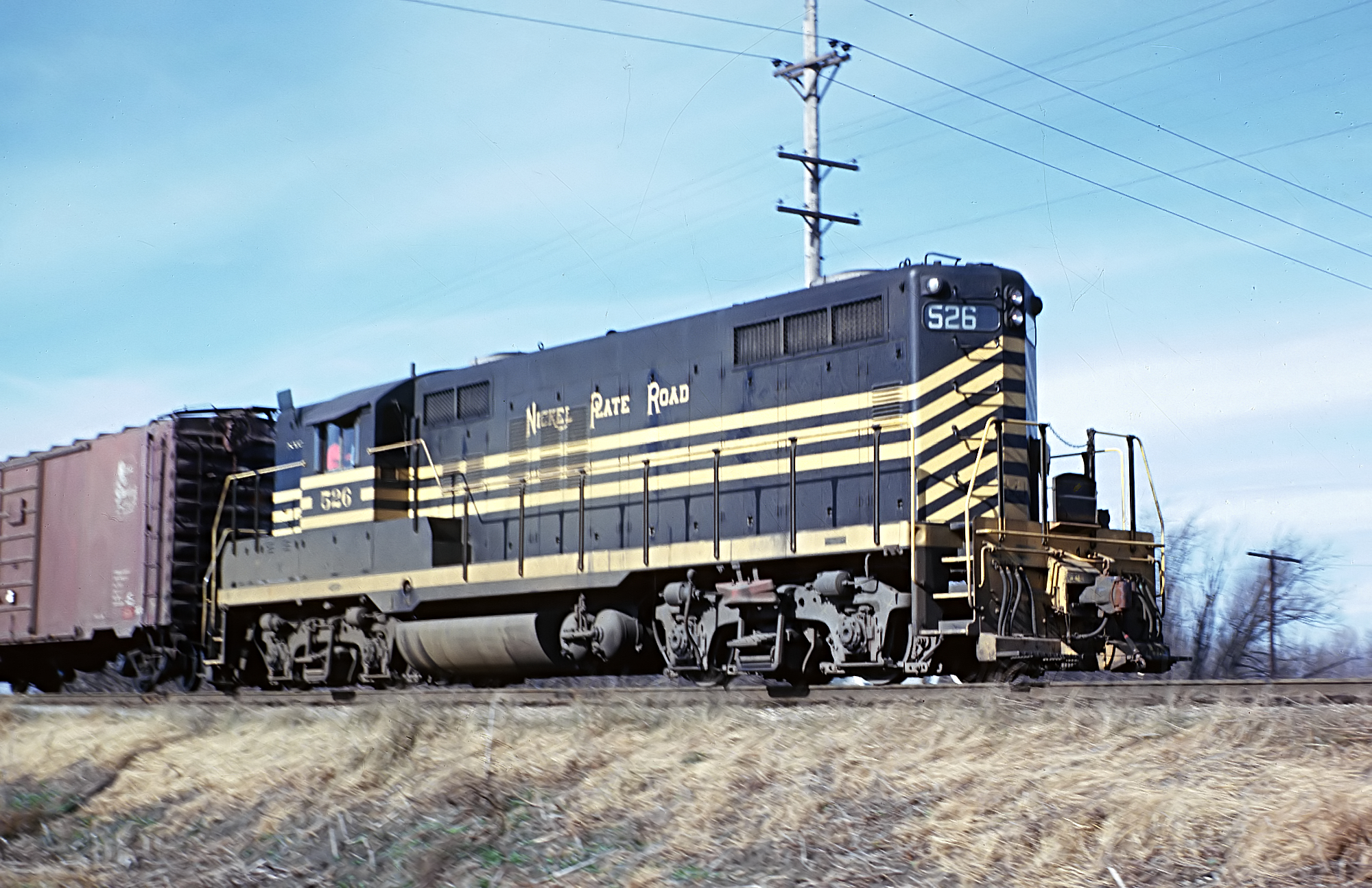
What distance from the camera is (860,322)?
37.7ft

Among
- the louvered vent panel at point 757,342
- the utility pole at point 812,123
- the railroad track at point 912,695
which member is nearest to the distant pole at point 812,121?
the utility pole at point 812,123

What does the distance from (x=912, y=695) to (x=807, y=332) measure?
3.91 m

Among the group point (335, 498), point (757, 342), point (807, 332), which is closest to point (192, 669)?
point (335, 498)

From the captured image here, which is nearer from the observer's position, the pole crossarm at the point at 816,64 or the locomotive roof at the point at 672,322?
the locomotive roof at the point at 672,322

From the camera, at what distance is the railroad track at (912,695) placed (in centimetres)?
809

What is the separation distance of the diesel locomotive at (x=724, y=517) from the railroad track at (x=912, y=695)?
2.26 ft

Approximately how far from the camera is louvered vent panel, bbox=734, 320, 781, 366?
12.0m

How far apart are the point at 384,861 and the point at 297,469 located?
411 inches

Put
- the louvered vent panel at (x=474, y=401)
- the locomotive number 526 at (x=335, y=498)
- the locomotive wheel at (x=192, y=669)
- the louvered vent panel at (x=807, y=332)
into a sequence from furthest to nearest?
the locomotive wheel at (x=192, y=669) < the locomotive number 526 at (x=335, y=498) < the louvered vent panel at (x=474, y=401) < the louvered vent panel at (x=807, y=332)

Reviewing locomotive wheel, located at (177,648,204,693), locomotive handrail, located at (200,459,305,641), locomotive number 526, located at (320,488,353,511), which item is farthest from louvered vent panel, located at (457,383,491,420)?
locomotive wheel, located at (177,648,204,693)

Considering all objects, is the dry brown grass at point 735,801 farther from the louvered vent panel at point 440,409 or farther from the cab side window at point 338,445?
the cab side window at point 338,445

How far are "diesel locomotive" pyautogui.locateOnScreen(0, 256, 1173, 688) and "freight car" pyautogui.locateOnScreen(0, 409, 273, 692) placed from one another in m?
1.08

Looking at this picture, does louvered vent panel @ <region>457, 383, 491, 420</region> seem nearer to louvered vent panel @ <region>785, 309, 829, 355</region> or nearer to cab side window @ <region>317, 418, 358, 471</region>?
cab side window @ <region>317, 418, 358, 471</region>

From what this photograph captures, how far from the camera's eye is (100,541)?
17500 millimetres
